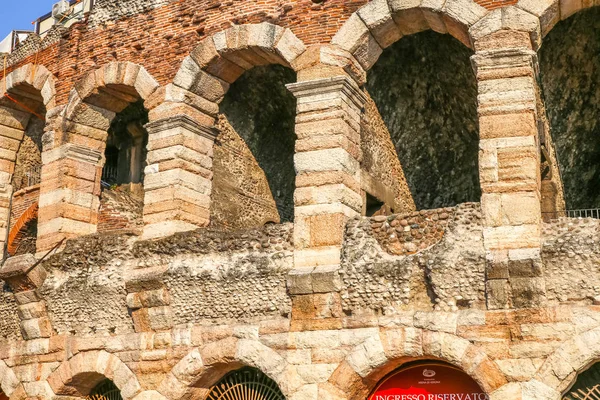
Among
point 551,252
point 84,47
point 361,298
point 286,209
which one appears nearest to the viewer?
A: point 551,252

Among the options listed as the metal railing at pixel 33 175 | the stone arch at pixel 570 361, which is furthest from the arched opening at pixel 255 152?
the stone arch at pixel 570 361

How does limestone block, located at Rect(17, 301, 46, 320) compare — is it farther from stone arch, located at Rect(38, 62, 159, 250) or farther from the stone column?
the stone column

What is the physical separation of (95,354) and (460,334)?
4.32 m

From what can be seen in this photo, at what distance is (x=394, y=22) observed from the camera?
389 inches

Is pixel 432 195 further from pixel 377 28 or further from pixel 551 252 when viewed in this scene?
pixel 551 252

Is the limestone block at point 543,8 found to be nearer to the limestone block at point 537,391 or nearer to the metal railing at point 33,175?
the limestone block at point 537,391

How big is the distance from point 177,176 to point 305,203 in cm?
178

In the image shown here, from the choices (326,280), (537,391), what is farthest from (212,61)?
(537,391)

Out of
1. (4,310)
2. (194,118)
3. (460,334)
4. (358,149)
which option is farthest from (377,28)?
(4,310)

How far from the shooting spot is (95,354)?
10.6 m

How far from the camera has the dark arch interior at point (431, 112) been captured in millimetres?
12039

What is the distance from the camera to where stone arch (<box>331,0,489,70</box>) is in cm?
943

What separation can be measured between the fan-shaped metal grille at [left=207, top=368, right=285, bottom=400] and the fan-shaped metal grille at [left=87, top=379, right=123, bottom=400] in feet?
4.48

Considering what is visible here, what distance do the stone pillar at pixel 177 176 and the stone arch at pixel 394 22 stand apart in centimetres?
209
